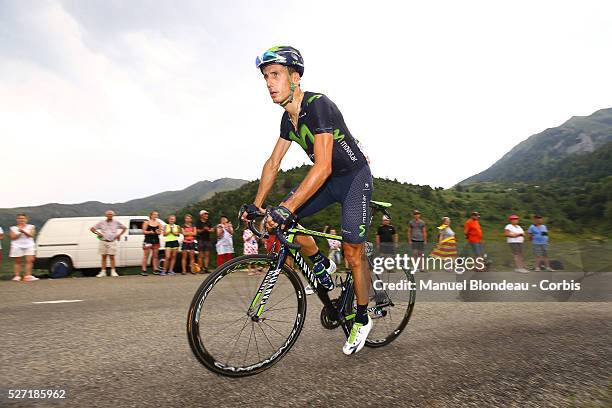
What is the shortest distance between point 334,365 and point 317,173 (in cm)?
137

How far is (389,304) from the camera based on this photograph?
13.1 ft

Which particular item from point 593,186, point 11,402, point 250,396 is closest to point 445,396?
point 250,396

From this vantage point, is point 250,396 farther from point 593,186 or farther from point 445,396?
point 593,186

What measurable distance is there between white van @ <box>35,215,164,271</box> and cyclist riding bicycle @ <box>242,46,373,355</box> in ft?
43.6

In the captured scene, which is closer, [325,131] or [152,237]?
[325,131]

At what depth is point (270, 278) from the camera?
10.0ft

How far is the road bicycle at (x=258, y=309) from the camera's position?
272 cm

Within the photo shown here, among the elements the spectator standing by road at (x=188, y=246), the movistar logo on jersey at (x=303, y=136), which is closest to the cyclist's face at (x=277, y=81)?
the movistar logo on jersey at (x=303, y=136)

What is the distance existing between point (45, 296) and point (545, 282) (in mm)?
9876

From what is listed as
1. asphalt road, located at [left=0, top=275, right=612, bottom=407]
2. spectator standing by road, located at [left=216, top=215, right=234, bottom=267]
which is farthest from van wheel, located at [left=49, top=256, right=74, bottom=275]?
asphalt road, located at [left=0, top=275, right=612, bottom=407]

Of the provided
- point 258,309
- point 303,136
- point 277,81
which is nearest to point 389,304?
point 258,309

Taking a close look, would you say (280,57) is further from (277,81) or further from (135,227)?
(135,227)

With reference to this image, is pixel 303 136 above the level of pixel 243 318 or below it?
above

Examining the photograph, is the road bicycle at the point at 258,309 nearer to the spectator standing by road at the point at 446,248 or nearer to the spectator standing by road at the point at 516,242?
the spectator standing by road at the point at 446,248
